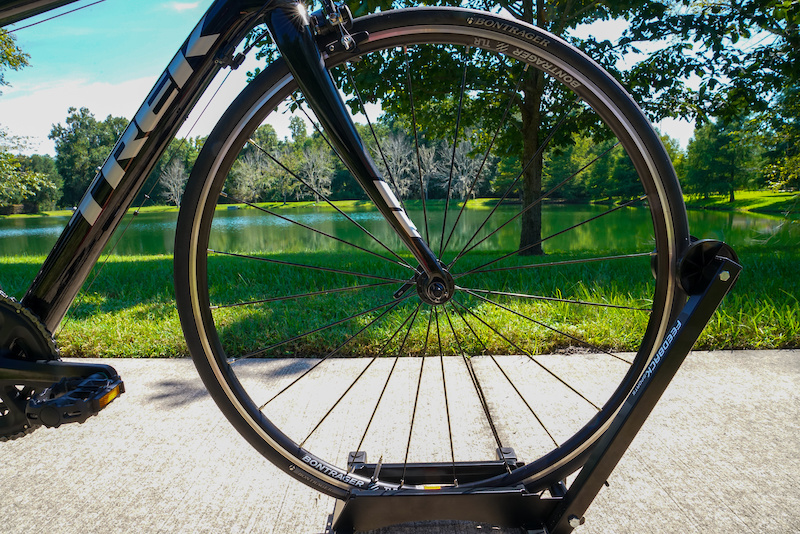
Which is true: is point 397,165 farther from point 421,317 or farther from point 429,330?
point 429,330

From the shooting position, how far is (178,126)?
4.14 feet

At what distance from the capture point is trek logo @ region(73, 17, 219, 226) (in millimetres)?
1162

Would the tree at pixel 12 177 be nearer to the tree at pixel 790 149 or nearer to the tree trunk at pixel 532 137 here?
the tree trunk at pixel 532 137

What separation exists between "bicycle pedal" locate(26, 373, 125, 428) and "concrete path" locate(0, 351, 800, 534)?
371 mm

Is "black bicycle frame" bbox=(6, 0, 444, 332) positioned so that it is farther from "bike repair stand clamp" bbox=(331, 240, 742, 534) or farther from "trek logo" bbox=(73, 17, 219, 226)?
"bike repair stand clamp" bbox=(331, 240, 742, 534)

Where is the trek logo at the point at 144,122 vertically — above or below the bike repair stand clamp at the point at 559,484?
above

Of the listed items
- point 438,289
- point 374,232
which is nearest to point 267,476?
point 438,289

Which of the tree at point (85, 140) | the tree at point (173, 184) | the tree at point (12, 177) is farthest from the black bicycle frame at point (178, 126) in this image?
the tree at point (12, 177)

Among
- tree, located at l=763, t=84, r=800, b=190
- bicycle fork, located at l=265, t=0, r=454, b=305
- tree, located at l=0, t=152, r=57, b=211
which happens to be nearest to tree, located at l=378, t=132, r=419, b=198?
bicycle fork, located at l=265, t=0, r=454, b=305

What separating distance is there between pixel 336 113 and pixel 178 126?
45cm

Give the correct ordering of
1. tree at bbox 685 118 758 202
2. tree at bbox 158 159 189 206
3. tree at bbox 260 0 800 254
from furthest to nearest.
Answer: tree at bbox 685 118 758 202 → tree at bbox 260 0 800 254 → tree at bbox 158 159 189 206

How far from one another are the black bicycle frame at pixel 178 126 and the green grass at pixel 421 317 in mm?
687

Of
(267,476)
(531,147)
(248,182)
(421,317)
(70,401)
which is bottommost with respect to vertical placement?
(267,476)

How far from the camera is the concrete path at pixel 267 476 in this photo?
4.36ft
